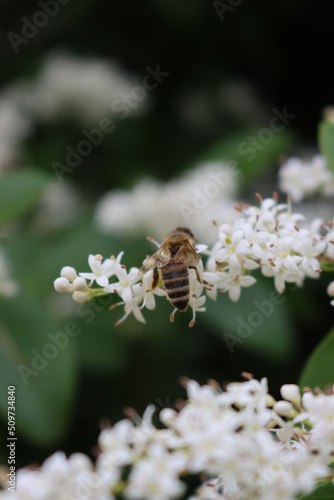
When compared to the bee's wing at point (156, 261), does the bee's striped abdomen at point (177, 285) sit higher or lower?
lower

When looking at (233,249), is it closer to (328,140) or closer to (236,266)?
(236,266)

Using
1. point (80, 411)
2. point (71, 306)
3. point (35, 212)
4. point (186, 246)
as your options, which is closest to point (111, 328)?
point (71, 306)

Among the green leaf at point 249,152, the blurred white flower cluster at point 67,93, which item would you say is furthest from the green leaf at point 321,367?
the blurred white flower cluster at point 67,93

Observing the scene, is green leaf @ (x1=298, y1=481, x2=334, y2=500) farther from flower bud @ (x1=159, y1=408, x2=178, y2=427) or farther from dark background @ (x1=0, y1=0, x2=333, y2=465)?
dark background @ (x1=0, y1=0, x2=333, y2=465)

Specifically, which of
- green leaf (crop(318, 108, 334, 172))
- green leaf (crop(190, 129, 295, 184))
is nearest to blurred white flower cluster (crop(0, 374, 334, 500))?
green leaf (crop(318, 108, 334, 172))

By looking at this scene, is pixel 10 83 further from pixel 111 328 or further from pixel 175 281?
pixel 175 281

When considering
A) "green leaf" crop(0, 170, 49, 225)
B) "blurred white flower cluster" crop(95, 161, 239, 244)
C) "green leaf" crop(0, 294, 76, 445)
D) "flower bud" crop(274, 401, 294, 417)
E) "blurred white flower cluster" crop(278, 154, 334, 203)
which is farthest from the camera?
"blurred white flower cluster" crop(95, 161, 239, 244)

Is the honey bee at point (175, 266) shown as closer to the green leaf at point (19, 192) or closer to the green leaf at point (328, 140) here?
the green leaf at point (328, 140)
